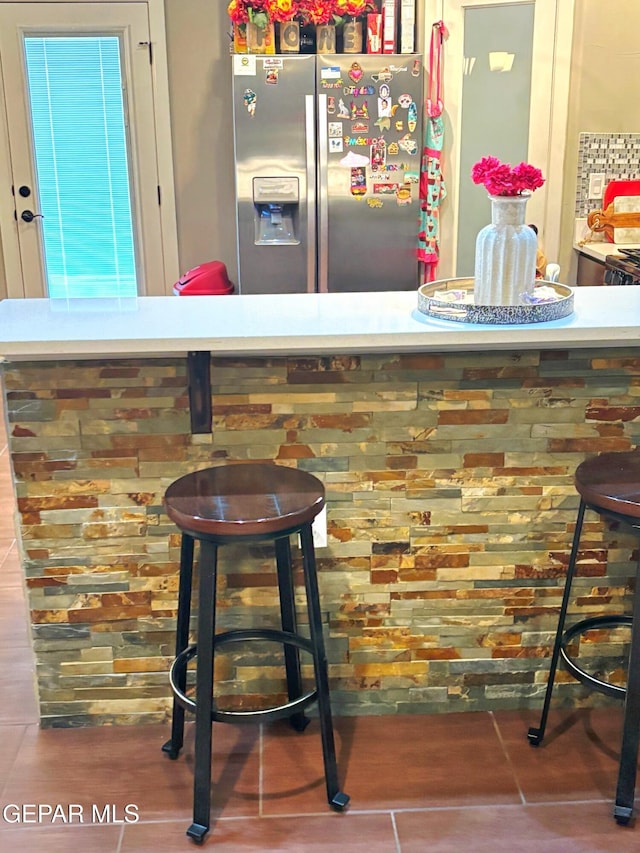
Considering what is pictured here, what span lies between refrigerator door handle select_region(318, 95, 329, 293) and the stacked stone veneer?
2.35 m

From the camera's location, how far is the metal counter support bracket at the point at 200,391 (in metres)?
2.08

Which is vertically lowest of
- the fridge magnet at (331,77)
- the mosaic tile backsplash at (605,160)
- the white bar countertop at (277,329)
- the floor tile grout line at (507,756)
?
the floor tile grout line at (507,756)

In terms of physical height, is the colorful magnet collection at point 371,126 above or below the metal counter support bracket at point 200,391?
above

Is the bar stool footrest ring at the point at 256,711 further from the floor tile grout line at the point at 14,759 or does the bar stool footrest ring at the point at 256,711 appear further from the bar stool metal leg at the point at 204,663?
the floor tile grout line at the point at 14,759

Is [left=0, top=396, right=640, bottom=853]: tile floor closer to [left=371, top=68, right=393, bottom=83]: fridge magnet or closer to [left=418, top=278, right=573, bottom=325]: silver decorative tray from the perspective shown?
[left=418, top=278, right=573, bottom=325]: silver decorative tray

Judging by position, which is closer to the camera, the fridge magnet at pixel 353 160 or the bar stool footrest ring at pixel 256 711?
the bar stool footrest ring at pixel 256 711

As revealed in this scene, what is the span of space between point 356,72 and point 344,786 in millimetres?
3287

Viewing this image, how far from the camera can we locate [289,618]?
87.7 inches

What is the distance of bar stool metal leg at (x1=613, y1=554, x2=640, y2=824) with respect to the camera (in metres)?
1.90

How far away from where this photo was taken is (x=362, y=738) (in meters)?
2.27

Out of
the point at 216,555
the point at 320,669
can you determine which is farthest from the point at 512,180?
Result: the point at 320,669

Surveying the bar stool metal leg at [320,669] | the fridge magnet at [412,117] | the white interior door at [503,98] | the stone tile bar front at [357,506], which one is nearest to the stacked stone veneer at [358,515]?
the stone tile bar front at [357,506]

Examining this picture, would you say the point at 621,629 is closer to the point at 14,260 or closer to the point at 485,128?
the point at 485,128

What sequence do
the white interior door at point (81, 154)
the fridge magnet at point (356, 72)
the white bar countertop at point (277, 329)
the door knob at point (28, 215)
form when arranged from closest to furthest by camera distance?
1. the white bar countertop at point (277, 329)
2. the fridge magnet at point (356, 72)
3. the white interior door at point (81, 154)
4. the door knob at point (28, 215)
